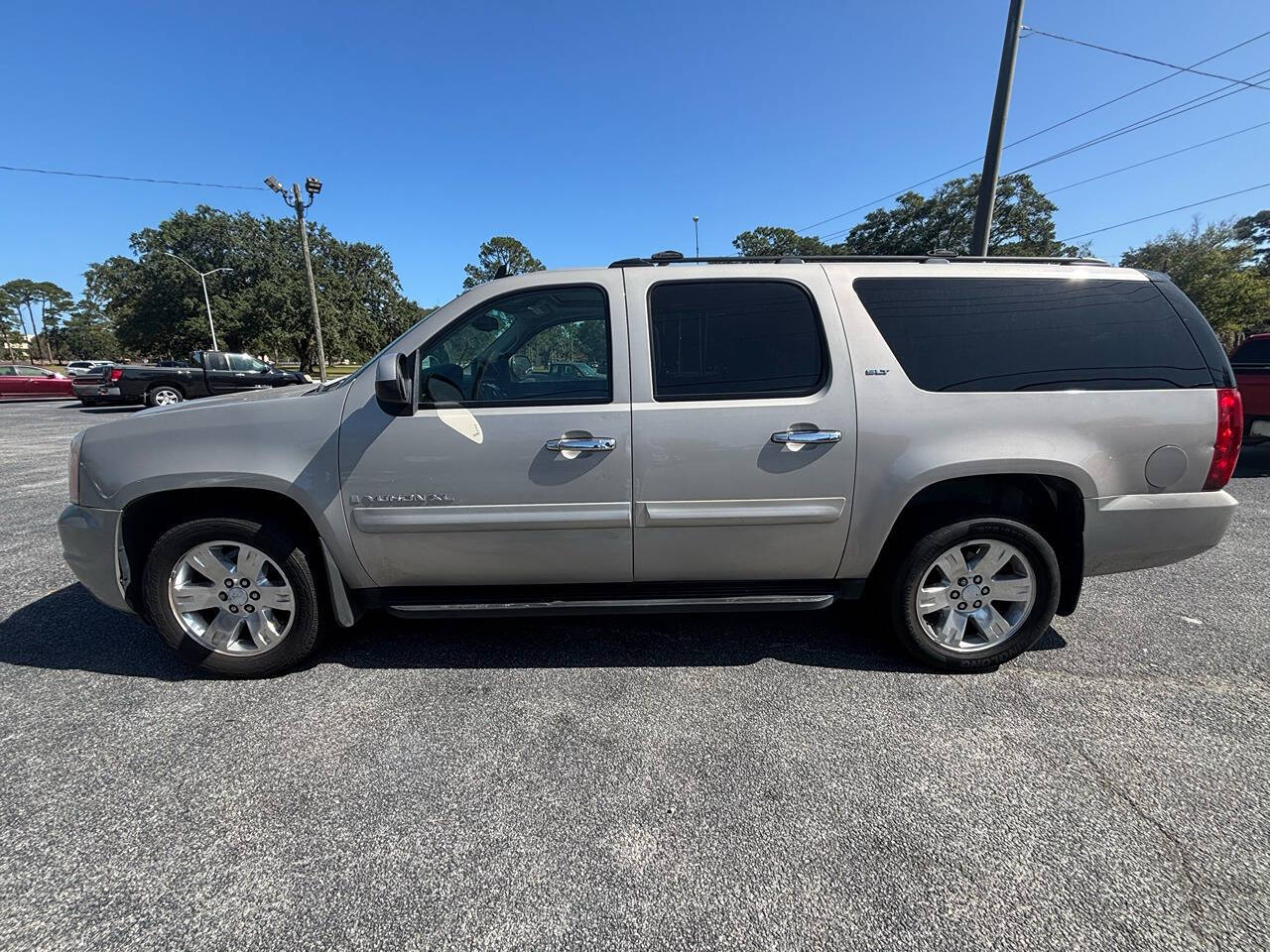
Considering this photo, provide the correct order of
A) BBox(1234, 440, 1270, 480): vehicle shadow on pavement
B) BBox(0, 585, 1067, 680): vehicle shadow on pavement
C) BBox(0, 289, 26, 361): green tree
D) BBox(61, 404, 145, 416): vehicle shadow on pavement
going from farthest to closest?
BBox(0, 289, 26, 361): green tree
BBox(61, 404, 145, 416): vehicle shadow on pavement
BBox(1234, 440, 1270, 480): vehicle shadow on pavement
BBox(0, 585, 1067, 680): vehicle shadow on pavement

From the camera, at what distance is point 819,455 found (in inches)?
99.4

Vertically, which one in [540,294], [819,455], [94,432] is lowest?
[819,455]

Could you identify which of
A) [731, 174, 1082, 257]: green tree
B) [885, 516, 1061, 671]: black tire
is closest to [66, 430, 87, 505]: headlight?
[885, 516, 1061, 671]: black tire

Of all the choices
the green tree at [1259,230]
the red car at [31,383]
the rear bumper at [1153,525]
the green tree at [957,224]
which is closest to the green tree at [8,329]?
the red car at [31,383]

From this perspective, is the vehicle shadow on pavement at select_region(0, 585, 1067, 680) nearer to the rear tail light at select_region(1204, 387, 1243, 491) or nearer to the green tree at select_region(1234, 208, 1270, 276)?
the rear tail light at select_region(1204, 387, 1243, 491)

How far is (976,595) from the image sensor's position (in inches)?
108

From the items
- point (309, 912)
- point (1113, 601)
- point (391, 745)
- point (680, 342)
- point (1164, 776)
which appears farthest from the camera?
point (1113, 601)

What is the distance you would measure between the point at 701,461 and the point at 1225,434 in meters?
2.41

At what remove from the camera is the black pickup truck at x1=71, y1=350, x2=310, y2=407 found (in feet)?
51.9

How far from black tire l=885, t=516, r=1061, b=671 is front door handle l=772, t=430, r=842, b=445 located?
2.28 feet

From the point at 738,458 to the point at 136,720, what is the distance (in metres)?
2.85

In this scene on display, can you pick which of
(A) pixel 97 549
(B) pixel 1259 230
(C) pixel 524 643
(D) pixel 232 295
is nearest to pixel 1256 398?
(C) pixel 524 643

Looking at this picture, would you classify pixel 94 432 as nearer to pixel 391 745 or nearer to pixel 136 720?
pixel 136 720

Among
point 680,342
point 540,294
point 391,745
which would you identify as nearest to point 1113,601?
point 680,342
